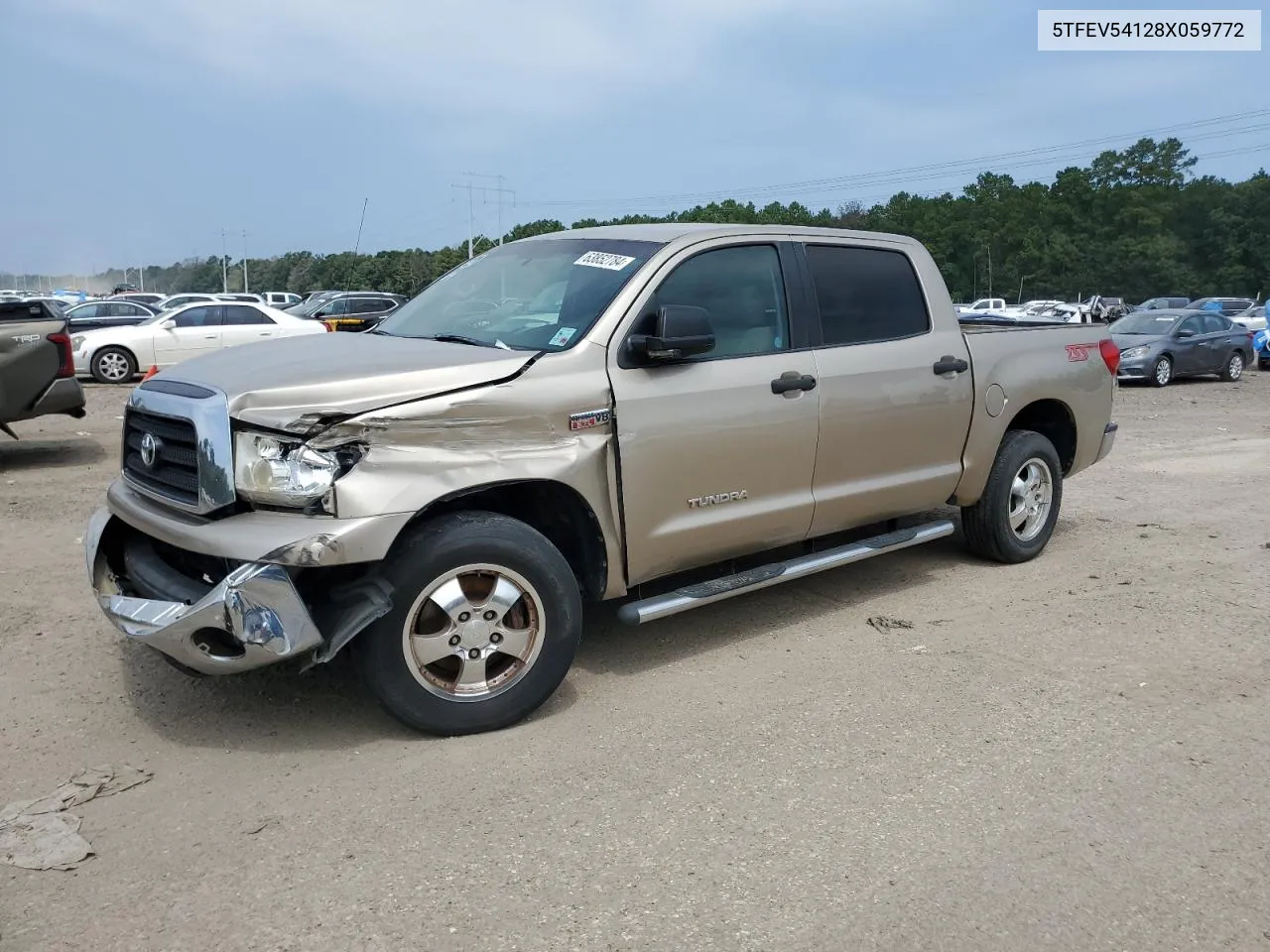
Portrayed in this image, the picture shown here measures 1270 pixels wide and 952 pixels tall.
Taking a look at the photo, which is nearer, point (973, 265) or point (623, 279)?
point (623, 279)

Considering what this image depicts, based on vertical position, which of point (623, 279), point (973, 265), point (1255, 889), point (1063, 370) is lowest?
point (1255, 889)

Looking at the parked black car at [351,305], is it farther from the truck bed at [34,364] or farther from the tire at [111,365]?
the truck bed at [34,364]

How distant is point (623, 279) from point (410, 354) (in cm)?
99

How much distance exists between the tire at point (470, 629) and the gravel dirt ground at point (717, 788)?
16cm

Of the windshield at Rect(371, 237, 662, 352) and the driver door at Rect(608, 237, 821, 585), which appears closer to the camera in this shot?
the driver door at Rect(608, 237, 821, 585)

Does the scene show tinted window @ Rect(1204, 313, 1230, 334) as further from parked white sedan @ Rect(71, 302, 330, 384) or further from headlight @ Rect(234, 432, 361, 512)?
headlight @ Rect(234, 432, 361, 512)

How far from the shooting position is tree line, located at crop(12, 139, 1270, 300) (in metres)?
73.8

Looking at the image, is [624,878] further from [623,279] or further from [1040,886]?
[623,279]

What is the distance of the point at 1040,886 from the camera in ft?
10.0

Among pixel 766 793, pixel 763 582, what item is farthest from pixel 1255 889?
pixel 763 582

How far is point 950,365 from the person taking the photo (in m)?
5.77

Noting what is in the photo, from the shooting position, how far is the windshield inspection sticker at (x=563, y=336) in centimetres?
442

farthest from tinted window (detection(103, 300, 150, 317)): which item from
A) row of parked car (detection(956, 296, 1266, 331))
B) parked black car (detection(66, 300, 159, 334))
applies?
A: row of parked car (detection(956, 296, 1266, 331))

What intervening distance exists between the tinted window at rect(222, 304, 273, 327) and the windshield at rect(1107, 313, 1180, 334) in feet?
54.4
